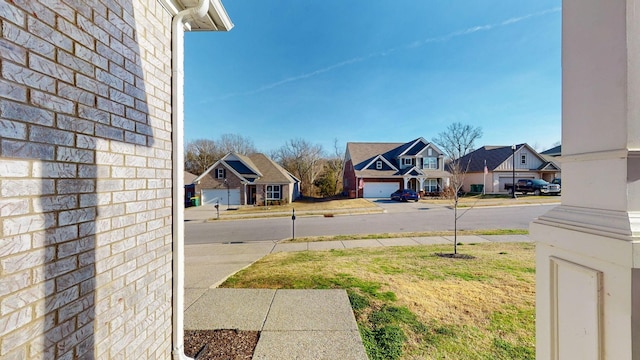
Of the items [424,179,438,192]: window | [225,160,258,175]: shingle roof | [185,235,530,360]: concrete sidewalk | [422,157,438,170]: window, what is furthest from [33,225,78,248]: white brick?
[422,157,438,170]: window

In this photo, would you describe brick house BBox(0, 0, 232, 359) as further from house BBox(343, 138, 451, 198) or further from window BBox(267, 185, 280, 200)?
house BBox(343, 138, 451, 198)

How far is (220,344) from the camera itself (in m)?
3.16

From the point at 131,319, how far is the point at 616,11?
345 cm

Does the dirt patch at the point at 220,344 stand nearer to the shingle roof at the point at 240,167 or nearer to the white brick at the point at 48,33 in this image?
the white brick at the point at 48,33

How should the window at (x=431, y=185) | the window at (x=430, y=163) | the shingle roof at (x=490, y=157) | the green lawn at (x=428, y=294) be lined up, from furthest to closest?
the shingle roof at (x=490, y=157) → the window at (x=430, y=163) → the window at (x=431, y=185) → the green lawn at (x=428, y=294)

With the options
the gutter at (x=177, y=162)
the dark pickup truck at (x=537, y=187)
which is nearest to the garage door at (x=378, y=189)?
the dark pickup truck at (x=537, y=187)

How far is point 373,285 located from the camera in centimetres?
484

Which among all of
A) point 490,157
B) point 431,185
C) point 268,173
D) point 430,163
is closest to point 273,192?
point 268,173

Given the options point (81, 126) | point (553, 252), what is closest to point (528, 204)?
point (553, 252)

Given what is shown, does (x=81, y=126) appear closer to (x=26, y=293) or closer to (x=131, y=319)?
(x=26, y=293)

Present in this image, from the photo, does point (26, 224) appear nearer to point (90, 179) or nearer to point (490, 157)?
point (90, 179)

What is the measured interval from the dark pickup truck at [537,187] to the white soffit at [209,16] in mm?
33770

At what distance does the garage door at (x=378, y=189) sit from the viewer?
2941 centimetres

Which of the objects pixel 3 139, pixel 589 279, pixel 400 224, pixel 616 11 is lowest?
pixel 400 224
